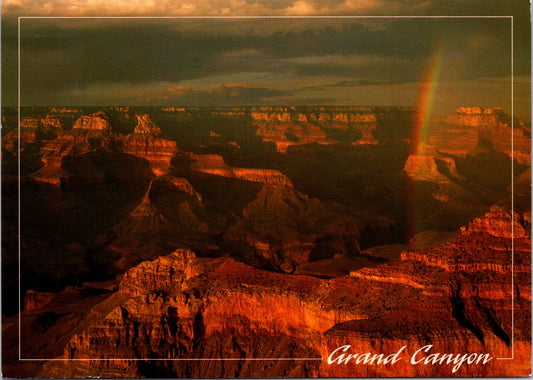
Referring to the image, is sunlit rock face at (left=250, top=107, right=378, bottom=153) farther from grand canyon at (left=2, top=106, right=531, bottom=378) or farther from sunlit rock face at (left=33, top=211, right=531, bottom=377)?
sunlit rock face at (left=33, top=211, right=531, bottom=377)

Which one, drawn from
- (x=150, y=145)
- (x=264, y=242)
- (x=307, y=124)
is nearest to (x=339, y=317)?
(x=264, y=242)

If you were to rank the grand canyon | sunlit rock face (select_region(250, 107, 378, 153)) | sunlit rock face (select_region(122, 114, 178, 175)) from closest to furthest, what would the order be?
1. the grand canyon
2. sunlit rock face (select_region(250, 107, 378, 153))
3. sunlit rock face (select_region(122, 114, 178, 175))

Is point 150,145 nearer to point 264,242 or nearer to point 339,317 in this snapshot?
point 264,242

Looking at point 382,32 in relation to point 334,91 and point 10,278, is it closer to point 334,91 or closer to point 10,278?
point 334,91

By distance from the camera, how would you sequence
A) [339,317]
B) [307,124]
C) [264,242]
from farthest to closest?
[264,242] < [307,124] < [339,317]

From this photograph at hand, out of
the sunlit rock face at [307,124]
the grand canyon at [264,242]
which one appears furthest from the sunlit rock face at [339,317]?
the sunlit rock face at [307,124]

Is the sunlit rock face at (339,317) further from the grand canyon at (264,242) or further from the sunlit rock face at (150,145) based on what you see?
the sunlit rock face at (150,145)

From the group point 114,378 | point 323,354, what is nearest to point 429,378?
point 323,354

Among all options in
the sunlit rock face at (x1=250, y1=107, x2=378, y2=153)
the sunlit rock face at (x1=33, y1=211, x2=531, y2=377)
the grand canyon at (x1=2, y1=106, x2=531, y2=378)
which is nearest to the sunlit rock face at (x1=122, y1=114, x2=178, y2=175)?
the grand canyon at (x1=2, y1=106, x2=531, y2=378)

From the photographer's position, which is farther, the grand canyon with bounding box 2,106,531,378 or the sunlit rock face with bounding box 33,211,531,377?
the grand canyon with bounding box 2,106,531,378
